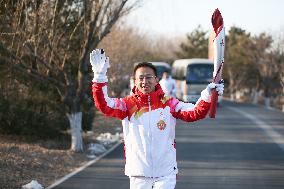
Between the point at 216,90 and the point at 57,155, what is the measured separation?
8818 mm

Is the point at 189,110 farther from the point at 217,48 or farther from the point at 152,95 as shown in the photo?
the point at 217,48

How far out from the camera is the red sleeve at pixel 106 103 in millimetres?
5293

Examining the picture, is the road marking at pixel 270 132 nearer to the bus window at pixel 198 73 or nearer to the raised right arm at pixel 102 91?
the bus window at pixel 198 73

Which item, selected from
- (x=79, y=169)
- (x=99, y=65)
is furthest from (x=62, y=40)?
(x=99, y=65)

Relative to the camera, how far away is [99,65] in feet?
17.6

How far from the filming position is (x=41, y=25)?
502 inches

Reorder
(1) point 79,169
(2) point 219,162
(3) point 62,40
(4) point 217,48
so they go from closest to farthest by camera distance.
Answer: (4) point 217,48 < (1) point 79,169 < (2) point 219,162 < (3) point 62,40

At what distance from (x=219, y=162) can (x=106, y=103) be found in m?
7.82

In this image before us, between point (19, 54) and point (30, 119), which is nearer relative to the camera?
point (19, 54)

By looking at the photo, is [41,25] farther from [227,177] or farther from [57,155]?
[227,177]

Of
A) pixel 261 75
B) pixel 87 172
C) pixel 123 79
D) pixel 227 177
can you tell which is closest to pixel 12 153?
pixel 87 172

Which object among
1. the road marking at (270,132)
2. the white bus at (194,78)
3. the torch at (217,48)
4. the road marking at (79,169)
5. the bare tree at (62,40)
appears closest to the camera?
the torch at (217,48)

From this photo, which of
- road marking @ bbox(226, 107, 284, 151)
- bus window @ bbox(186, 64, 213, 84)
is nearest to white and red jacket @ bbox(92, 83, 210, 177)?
road marking @ bbox(226, 107, 284, 151)

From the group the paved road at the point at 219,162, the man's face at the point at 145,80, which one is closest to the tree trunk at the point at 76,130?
the paved road at the point at 219,162
